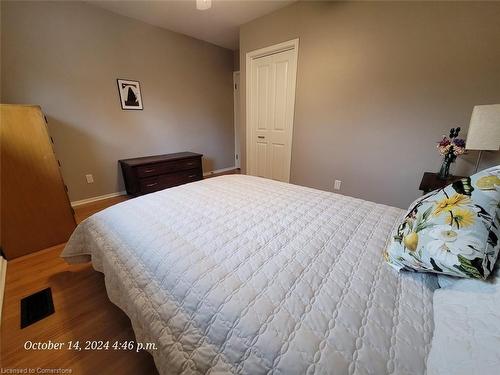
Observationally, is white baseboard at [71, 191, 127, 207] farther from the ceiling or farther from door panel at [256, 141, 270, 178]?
the ceiling

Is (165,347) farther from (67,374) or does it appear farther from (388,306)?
(67,374)

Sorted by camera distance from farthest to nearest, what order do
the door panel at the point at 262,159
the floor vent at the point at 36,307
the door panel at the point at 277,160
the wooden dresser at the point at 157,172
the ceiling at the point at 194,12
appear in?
the door panel at the point at 262,159, the door panel at the point at 277,160, the wooden dresser at the point at 157,172, the ceiling at the point at 194,12, the floor vent at the point at 36,307

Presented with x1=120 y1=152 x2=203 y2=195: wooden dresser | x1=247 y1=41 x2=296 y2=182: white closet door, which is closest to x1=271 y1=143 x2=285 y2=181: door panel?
x1=247 y1=41 x2=296 y2=182: white closet door

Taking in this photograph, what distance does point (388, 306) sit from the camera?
0.60m

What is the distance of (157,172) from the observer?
2.92 m

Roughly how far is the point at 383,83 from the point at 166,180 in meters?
2.97

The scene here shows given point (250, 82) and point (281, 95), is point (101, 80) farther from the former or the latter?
point (281, 95)

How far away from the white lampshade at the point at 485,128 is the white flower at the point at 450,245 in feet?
→ 4.12

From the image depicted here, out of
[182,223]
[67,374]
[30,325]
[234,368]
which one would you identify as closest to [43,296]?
[30,325]

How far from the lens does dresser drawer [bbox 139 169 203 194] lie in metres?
2.82

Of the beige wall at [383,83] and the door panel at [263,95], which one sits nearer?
the beige wall at [383,83]

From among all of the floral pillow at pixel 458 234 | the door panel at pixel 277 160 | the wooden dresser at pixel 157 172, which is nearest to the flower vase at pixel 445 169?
the floral pillow at pixel 458 234

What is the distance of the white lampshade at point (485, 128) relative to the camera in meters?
1.27

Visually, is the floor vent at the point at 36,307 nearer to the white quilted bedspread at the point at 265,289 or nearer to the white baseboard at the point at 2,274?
the white baseboard at the point at 2,274
